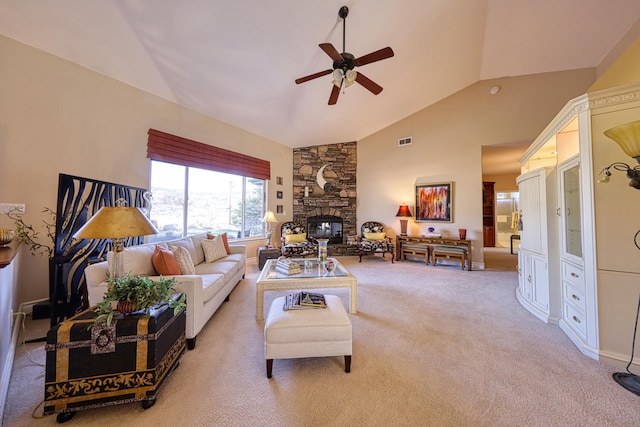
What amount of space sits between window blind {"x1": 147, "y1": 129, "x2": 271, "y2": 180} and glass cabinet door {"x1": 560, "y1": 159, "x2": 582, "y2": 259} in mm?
5218

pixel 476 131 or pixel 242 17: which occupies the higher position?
pixel 242 17

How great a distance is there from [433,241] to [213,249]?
4566mm

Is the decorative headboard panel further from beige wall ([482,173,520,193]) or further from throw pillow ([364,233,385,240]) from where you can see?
beige wall ([482,173,520,193])

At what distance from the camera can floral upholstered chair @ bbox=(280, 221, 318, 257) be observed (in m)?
5.29

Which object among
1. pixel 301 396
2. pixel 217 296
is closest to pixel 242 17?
pixel 217 296

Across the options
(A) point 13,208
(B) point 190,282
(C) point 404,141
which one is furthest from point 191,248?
(C) point 404,141

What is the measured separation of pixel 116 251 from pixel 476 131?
20.9 feet

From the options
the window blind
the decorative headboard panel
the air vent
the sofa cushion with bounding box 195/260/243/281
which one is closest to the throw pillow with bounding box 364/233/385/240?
the air vent

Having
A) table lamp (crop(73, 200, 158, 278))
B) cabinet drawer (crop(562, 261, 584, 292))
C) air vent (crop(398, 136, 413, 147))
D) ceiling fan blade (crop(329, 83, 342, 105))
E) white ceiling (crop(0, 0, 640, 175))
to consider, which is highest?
white ceiling (crop(0, 0, 640, 175))

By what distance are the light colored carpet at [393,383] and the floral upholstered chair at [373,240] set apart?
9.58 feet

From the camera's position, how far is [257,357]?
1.93m

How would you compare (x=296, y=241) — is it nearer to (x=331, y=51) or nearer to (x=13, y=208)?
(x=331, y=51)

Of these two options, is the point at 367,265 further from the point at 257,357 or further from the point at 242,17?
the point at 242,17

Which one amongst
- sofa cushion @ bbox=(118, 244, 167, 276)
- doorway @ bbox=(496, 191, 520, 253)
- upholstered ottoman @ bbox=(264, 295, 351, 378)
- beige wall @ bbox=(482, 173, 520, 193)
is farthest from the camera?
doorway @ bbox=(496, 191, 520, 253)
